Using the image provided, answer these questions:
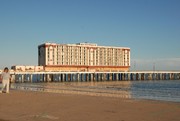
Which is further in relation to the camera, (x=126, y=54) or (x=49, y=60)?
(x=126, y=54)

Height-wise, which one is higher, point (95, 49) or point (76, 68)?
point (95, 49)

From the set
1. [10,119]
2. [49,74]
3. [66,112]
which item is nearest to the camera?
[10,119]

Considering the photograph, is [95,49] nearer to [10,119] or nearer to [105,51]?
[105,51]

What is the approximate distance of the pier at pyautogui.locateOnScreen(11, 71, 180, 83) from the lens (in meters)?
72.3

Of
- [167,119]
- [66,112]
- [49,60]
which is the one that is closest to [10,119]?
[66,112]

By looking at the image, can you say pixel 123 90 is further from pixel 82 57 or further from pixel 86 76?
pixel 82 57

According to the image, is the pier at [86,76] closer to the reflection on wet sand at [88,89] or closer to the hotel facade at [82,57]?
the hotel facade at [82,57]

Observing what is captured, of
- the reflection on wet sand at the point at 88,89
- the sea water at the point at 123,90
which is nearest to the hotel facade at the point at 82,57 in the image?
the sea water at the point at 123,90

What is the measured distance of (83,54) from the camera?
97.2 metres

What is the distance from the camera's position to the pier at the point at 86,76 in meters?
72.3

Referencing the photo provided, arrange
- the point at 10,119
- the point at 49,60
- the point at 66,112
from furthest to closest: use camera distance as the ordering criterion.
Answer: the point at 49,60, the point at 66,112, the point at 10,119

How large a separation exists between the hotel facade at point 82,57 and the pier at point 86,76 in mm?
→ 4967

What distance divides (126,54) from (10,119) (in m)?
99.5

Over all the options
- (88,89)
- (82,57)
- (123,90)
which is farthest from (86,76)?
(123,90)
